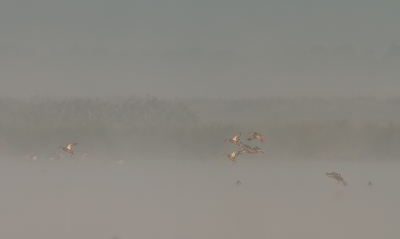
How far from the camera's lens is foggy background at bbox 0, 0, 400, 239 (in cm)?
236

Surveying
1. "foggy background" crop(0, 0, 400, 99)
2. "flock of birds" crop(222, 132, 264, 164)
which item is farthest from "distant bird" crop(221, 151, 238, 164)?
"foggy background" crop(0, 0, 400, 99)

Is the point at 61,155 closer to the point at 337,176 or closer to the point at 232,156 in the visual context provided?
the point at 232,156

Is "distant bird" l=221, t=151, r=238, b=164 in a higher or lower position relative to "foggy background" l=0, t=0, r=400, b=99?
lower

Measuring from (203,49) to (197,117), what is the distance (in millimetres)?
429

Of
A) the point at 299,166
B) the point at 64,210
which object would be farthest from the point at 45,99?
the point at 299,166

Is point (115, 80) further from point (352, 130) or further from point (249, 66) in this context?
point (352, 130)

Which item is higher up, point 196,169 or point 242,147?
point 242,147

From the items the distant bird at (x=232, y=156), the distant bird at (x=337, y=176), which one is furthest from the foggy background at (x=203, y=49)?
the distant bird at (x=337, y=176)

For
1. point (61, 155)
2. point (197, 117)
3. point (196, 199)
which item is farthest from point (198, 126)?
point (61, 155)

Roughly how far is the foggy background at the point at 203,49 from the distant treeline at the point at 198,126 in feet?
0.25

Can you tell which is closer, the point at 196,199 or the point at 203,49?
the point at 196,199

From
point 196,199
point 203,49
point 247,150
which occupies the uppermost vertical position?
point 203,49

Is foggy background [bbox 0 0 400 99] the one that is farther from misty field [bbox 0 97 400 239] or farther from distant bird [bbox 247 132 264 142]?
distant bird [bbox 247 132 264 142]

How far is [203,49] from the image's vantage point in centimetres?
249
